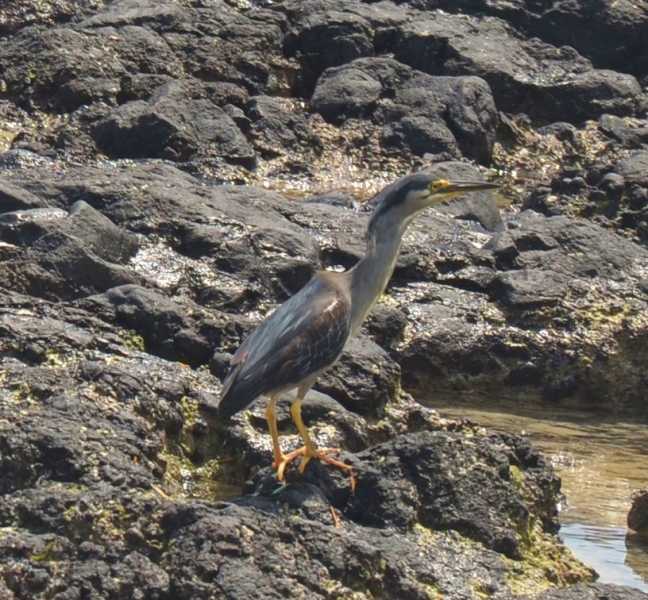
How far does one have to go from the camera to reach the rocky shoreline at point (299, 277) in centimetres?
514

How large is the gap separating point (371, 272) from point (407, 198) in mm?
488

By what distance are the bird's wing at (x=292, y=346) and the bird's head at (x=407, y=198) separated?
56cm

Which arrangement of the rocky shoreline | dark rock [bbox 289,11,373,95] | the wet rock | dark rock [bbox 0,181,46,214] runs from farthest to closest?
dark rock [bbox 289,11,373,95]
dark rock [bbox 0,181,46,214]
the wet rock
the rocky shoreline

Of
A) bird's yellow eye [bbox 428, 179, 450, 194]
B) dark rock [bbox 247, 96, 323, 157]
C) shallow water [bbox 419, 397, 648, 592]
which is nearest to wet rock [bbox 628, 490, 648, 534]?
shallow water [bbox 419, 397, 648, 592]

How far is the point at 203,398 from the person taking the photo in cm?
706

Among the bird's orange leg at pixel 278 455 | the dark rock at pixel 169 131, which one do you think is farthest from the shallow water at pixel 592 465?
the dark rock at pixel 169 131

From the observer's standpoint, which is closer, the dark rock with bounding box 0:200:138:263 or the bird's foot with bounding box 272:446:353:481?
the bird's foot with bounding box 272:446:353:481

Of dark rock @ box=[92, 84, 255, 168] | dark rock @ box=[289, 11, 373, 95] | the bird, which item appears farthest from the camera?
dark rock @ box=[289, 11, 373, 95]

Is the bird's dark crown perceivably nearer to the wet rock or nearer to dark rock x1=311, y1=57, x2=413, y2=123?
the wet rock

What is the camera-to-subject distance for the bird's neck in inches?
257

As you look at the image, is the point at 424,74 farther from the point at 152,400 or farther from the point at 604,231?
the point at 152,400

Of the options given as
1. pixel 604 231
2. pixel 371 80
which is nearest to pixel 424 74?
pixel 371 80

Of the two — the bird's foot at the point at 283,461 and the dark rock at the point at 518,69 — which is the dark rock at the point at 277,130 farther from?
the bird's foot at the point at 283,461

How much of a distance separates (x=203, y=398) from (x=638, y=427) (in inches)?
137
